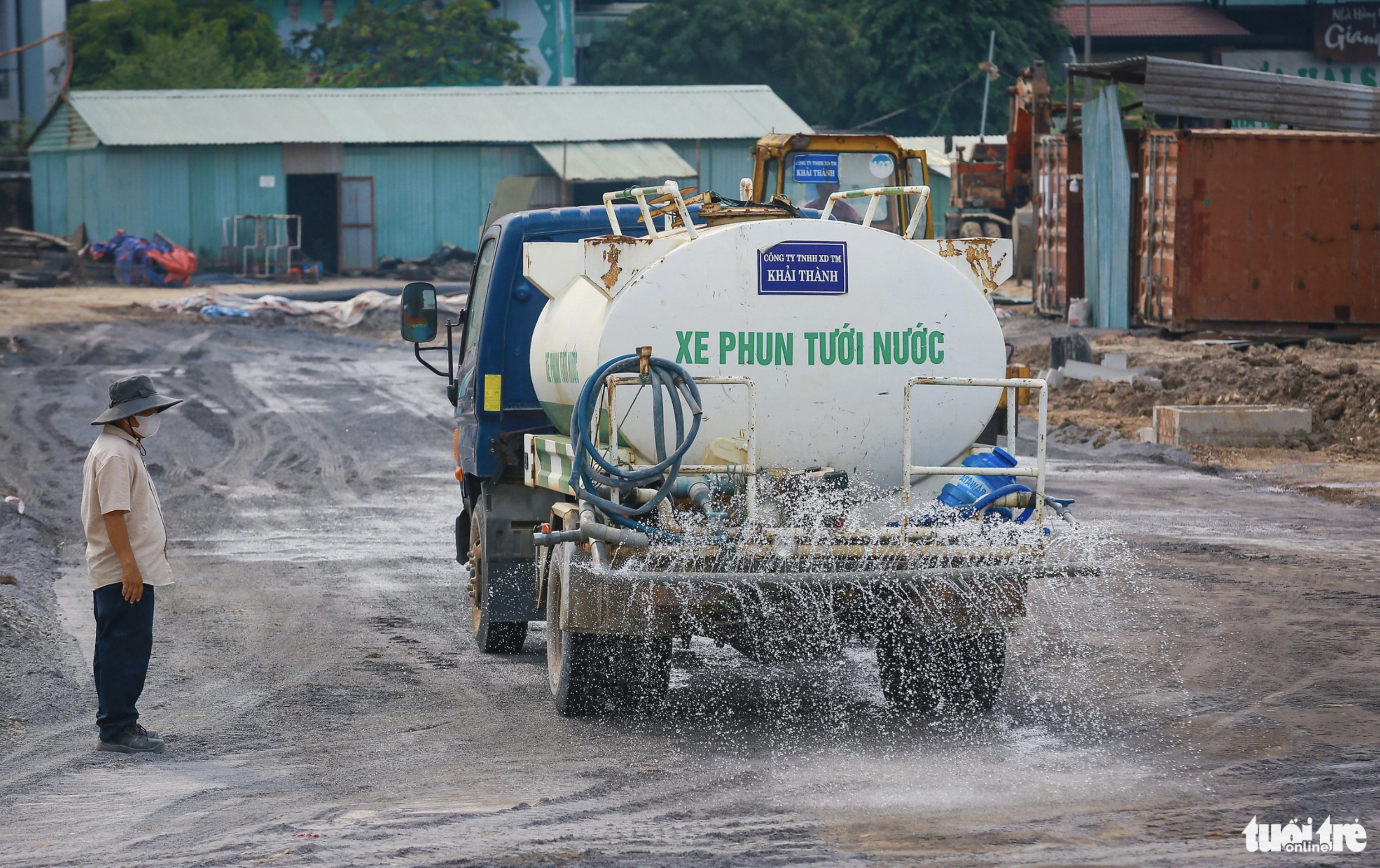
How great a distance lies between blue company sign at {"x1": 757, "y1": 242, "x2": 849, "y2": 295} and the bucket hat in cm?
265

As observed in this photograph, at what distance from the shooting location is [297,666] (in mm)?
8211

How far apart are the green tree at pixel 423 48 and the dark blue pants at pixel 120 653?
44745 mm

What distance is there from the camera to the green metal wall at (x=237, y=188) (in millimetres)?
37875

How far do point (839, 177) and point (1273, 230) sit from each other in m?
12.9

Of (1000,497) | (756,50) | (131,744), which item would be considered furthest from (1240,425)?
(756,50)

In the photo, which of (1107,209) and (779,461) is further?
(1107,209)

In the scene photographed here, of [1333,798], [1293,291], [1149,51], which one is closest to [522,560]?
[1333,798]

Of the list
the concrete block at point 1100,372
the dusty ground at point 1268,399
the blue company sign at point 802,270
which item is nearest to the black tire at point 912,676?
the blue company sign at point 802,270

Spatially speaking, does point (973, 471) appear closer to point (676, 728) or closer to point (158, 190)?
point (676, 728)

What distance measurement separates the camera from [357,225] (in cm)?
4028

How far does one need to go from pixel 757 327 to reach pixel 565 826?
2.41 meters

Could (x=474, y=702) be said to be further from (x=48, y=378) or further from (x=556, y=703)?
(x=48, y=378)

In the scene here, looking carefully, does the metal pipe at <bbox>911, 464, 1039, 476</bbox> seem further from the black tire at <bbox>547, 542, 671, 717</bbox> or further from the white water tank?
the black tire at <bbox>547, 542, 671, 717</bbox>

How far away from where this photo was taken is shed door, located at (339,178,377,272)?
40.2 metres
